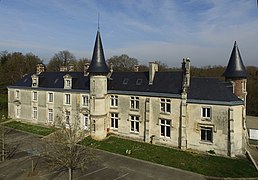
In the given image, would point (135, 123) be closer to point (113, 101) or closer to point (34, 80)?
point (113, 101)

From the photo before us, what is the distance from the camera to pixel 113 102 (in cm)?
3055

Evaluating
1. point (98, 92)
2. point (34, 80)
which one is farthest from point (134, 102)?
point (34, 80)

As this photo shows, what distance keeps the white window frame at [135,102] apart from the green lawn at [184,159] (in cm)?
410

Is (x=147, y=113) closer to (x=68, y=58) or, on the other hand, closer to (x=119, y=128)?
(x=119, y=128)

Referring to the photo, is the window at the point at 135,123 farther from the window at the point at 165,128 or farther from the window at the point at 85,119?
the window at the point at 85,119

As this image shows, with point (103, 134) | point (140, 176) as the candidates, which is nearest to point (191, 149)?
point (140, 176)

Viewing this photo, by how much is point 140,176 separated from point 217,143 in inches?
365

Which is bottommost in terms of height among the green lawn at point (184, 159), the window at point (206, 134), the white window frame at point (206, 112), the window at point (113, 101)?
the green lawn at point (184, 159)

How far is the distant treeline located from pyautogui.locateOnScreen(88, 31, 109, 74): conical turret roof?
20529mm

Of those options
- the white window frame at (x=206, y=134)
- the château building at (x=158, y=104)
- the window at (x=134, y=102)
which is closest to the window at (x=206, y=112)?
the château building at (x=158, y=104)

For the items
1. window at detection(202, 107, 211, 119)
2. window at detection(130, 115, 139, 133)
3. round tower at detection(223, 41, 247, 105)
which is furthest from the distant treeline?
window at detection(202, 107, 211, 119)

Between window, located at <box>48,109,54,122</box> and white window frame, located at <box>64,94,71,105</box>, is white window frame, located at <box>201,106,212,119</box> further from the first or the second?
window, located at <box>48,109,54,122</box>

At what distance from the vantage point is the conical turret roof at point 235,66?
25.8 meters

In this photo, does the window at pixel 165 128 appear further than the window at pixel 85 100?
No
